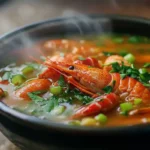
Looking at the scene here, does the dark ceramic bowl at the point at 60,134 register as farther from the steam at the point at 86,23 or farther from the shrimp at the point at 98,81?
the steam at the point at 86,23

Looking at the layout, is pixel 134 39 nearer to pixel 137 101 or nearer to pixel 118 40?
pixel 118 40

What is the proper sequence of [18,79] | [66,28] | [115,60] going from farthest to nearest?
[66,28] < [115,60] < [18,79]

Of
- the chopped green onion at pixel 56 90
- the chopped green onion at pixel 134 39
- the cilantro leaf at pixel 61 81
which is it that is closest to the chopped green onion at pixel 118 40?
the chopped green onion at pixel 134 39

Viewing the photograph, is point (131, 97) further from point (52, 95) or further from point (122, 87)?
point (52, 95)

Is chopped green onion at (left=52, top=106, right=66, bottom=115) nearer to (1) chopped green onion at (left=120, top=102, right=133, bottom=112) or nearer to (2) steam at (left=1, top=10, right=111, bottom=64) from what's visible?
(1) chopped green onion at (left=120, top=102, right=133, bottom=112)

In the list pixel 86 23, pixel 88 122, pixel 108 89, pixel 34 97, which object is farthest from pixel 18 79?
pixel 86 23

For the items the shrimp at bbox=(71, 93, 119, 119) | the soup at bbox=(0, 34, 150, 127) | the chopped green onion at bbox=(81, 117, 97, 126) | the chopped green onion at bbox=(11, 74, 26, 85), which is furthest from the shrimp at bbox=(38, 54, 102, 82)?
the chopped green onion at bbox=(81, 117, 97, 126)

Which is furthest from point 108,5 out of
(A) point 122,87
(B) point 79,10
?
(A) point 122,87
